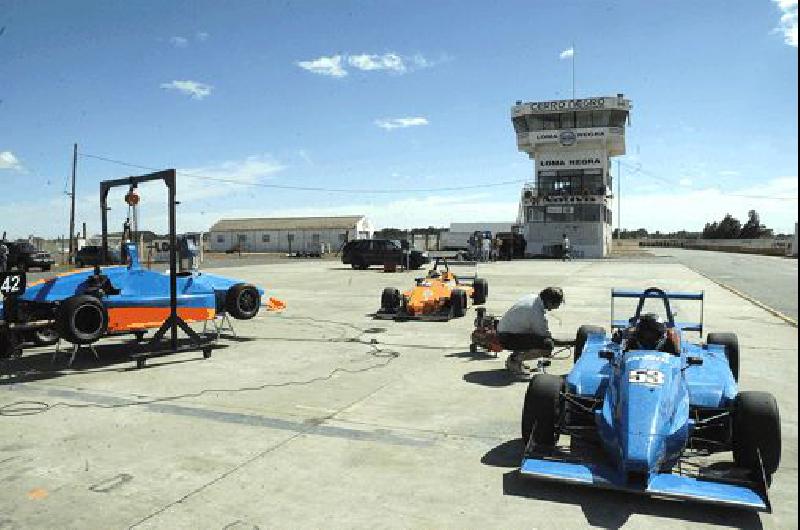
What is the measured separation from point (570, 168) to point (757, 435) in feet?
170

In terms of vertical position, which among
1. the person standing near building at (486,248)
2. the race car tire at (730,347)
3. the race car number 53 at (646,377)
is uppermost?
the person standing near building at (486,248)

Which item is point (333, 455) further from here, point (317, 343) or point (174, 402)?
point (317, 343)

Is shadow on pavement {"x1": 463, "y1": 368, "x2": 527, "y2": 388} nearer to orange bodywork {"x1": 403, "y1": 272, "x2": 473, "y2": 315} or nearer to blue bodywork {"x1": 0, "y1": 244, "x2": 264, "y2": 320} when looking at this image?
blue bodywork {"x1": 0, "y1": 244, "x2": 264, "y2": 320}

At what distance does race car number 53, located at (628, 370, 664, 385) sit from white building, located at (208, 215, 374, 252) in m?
65.0

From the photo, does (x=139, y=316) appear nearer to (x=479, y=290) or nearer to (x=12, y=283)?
(x=12, y=283)

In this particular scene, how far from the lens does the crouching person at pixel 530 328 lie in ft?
25.7

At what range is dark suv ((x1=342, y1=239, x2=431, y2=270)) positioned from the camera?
112ft

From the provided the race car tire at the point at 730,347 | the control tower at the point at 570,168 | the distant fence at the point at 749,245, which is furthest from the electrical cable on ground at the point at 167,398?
the distant fence at the point at 749,245

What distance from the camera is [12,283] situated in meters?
8.89

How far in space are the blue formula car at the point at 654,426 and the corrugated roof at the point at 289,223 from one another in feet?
218

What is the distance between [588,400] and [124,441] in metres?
4.36

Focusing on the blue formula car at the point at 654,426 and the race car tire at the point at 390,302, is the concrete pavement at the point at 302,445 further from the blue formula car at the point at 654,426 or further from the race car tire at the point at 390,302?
the race car tire at the point at 390,302

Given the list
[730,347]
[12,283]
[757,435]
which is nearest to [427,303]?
[730,347]

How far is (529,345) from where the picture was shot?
793 centimetres
